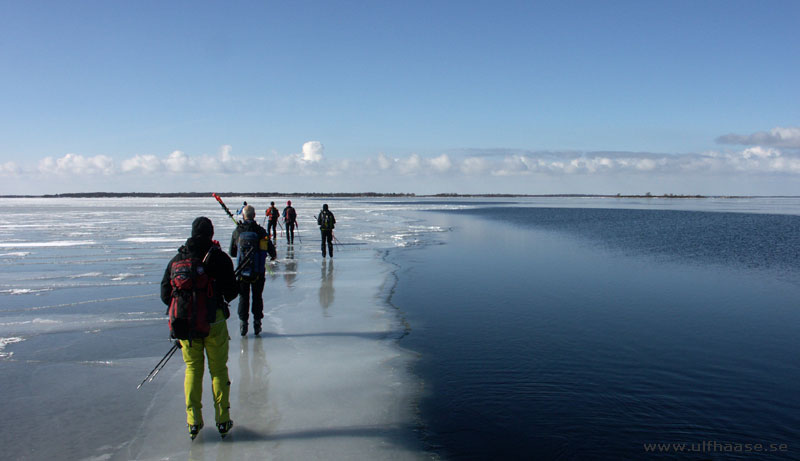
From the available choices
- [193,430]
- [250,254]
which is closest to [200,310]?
[193,430]

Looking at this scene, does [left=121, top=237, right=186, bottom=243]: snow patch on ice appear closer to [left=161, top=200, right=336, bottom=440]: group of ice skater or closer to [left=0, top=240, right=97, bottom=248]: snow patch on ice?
[left=0, top=240, right=97, bottom=248]: snow patch on ice

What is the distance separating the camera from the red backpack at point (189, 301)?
161 inches

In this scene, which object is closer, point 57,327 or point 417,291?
point 57,327

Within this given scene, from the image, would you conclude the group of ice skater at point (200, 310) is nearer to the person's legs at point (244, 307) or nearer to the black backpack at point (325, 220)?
the person's legs at point (244, 307)

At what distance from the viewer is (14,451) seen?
412 cm

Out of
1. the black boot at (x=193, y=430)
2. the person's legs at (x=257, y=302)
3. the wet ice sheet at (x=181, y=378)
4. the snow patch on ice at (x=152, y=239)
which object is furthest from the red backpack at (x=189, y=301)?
the snow patch on ice at (x=152, y=239)

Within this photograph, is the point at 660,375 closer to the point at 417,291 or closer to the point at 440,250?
the point at 417,291

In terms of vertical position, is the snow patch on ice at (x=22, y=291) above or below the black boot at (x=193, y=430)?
above

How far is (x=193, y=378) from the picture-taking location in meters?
4.32

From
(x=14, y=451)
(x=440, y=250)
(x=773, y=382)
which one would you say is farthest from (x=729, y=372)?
(x=440, y=250)

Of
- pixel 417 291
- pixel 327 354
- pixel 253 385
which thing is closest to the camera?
pixel 253 385

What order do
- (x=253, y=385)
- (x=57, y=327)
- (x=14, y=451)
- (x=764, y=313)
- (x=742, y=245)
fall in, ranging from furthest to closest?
(x=742, y=245) → (x=764, y=313) → (x=57, y=327) → (x=253, y=385) → (x=14, y=451)

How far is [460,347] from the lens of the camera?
22.3ft

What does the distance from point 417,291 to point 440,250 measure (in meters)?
7.60
